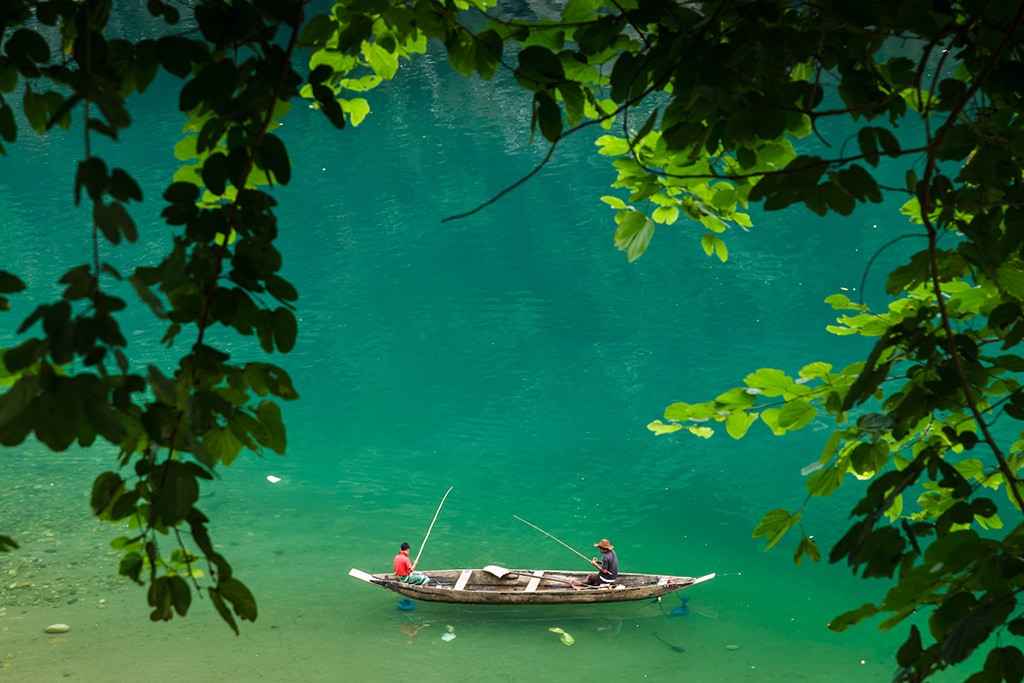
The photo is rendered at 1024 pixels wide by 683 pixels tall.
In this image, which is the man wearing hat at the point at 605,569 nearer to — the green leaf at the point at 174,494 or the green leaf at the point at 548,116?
the green leaf at the point at 548,116

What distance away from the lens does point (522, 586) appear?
7059 mm

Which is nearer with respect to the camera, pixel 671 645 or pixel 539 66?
pixel 539 66

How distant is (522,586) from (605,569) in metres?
0.60

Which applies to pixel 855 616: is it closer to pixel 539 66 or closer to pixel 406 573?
pixel 539 66

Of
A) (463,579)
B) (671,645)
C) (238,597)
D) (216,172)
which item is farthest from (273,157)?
(463,579)

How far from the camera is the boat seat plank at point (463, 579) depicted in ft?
22.9

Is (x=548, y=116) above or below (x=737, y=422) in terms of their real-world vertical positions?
above

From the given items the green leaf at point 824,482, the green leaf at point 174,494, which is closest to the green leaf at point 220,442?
the green leaf at point 174,494

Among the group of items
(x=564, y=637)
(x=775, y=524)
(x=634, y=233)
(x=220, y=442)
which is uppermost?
(x=634, y=233)

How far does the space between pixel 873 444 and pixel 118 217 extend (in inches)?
57.8

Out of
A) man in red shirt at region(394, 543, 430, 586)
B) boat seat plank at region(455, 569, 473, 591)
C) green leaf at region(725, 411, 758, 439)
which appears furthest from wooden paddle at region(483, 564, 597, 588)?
green leaf at region(725, 411, 758, 439)

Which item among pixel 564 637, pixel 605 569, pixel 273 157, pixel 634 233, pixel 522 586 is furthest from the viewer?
pixel 522 586

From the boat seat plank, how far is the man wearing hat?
32.1 inches

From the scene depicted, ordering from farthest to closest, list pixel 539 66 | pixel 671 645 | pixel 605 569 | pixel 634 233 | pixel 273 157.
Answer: pixel 605 569 < pixel 671 645 < pixel 634 233 < pixel 539 66 < pixel 273 157
